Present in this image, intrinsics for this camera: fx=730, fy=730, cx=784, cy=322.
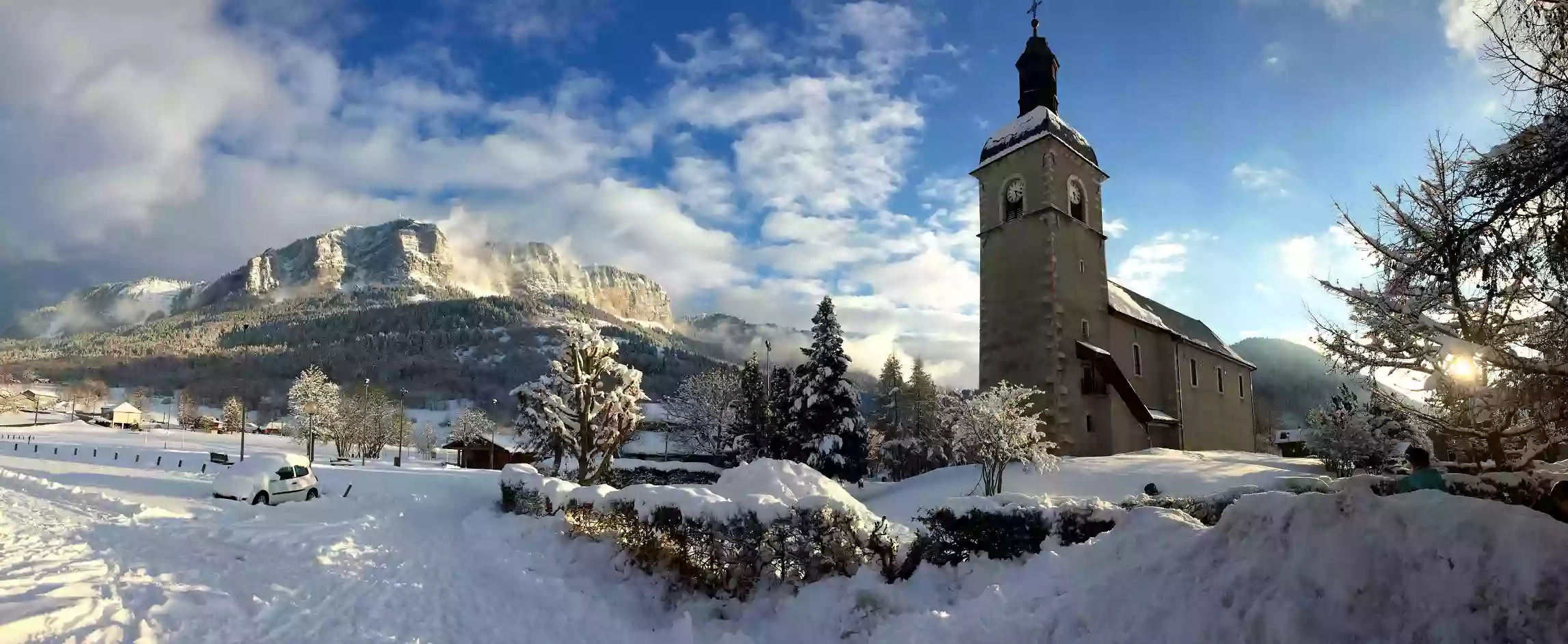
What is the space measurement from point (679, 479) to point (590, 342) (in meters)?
8.13

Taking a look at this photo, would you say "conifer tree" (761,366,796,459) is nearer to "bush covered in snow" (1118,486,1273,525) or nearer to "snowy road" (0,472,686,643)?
"snowy road" (0,472,686,643)

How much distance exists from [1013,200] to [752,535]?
89.5 feet

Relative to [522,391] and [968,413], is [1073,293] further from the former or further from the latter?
[522,391]

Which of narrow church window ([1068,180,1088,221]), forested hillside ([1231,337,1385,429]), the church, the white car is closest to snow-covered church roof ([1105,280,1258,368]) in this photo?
the church

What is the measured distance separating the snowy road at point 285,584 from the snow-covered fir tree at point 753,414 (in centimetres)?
1886

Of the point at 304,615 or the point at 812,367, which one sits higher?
the point at 812,367

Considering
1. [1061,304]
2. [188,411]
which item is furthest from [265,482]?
[188,411]

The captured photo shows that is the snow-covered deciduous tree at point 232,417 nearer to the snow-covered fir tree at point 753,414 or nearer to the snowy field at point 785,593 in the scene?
the snow-covered fir tree at point 753,414

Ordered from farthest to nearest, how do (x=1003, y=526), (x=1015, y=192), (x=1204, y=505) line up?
(x=1015, y=192)
(x=1204, y=505)
(x=1003, y=526)

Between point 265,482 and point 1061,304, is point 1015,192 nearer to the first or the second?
point 1061,304

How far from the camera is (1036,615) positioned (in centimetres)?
629

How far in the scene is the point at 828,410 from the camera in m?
30.3

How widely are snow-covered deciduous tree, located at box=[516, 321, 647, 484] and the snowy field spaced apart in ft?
32.5

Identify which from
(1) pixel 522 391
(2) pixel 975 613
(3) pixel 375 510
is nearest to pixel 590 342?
(1) pixel 522 391
